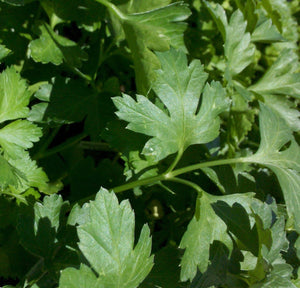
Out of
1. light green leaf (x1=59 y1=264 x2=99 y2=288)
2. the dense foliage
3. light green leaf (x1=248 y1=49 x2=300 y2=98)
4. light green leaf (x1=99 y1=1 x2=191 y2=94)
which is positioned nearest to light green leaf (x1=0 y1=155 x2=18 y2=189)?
the dense foliage

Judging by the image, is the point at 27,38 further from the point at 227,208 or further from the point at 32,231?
the point at 227,208

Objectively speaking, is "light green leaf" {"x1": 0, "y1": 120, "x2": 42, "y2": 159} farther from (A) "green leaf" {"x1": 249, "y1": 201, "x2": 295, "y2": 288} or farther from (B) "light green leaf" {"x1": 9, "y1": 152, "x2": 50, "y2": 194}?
(A) "green leaf" {"x1": 249, "y1": 201, "x2": 295, "y2": 288}

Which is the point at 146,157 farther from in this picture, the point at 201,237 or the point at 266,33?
the point at 266,33

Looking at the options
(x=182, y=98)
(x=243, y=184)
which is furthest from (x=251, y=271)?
(x=182, y=98)

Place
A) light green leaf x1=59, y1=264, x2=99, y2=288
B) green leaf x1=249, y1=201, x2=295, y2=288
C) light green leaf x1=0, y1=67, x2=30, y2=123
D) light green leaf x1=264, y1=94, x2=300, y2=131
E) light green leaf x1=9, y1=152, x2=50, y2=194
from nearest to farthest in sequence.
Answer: light green leaf x1=59, y1=264, x2=99, y2=288 < green leaf x1=249, y1=201, x2=295, y2=288 < light green leaf x1=0, y1=67, x2=30, y2=123 < light green leaf x1=9, y1=152, x2=50, y2=194 < light green leaf x1=264, y1=94, x2=300, y2=131

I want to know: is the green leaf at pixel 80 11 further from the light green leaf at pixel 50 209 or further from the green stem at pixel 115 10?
the light green leaf at pixel 50 209

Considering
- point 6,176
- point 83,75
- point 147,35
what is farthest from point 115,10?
point 6,176
